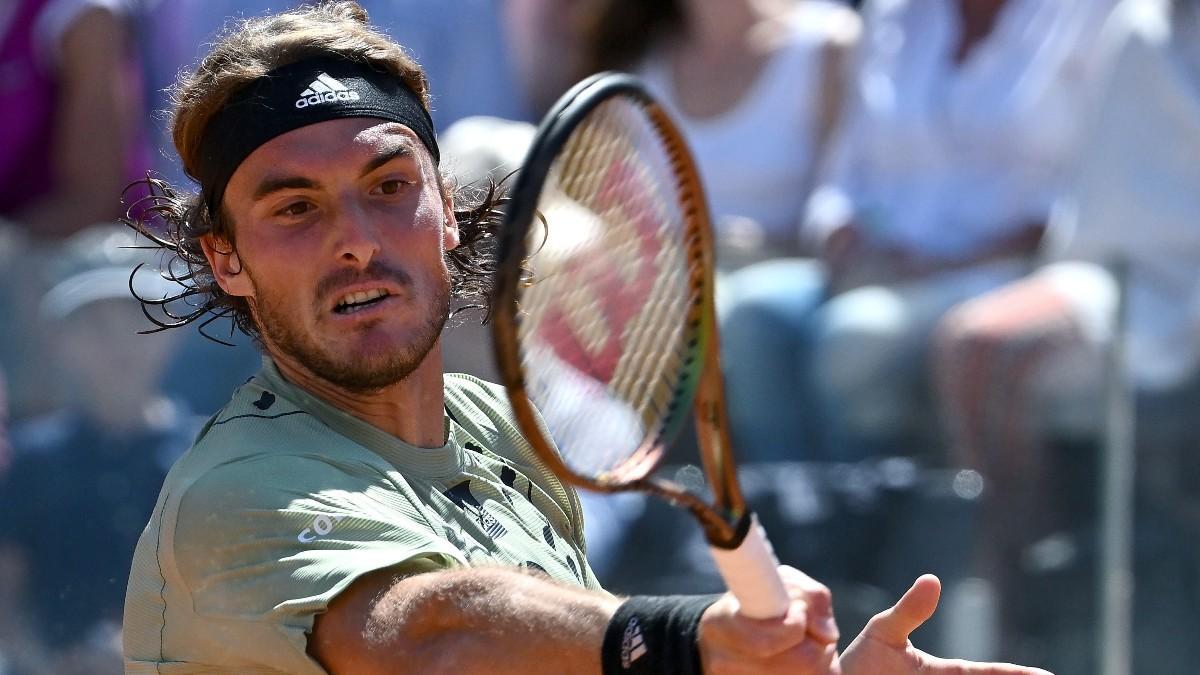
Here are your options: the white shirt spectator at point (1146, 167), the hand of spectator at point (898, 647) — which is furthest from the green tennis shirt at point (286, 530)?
the white shirt spectator at point (1146, 167)

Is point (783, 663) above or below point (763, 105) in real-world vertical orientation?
above

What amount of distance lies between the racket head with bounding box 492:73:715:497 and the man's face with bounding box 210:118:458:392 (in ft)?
0.74

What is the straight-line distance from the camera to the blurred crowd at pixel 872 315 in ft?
15.4

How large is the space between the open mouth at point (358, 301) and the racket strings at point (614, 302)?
263mm

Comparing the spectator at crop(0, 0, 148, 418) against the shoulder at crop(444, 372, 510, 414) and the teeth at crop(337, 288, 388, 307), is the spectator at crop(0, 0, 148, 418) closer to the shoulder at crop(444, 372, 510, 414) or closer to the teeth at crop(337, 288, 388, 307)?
the shoulder at crop(444, 372, 510, 414)

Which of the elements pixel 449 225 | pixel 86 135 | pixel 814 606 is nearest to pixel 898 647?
pixel 814 606

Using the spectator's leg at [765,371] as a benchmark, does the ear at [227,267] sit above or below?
above

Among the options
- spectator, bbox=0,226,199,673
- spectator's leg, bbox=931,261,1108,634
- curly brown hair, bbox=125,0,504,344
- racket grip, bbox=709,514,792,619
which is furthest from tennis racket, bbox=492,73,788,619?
spectator, bbox=0,226,199,673

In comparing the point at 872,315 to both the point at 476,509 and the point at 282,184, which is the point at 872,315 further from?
the point at 282,184

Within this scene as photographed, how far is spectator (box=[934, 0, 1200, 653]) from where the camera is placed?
4.65m

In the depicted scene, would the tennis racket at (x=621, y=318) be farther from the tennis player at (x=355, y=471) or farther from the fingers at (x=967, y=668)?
the fingers at (x=967, y=668)

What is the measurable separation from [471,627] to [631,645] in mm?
211

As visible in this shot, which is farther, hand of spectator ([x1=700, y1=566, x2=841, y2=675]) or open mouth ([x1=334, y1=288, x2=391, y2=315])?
open mouth ([x1=334, y1=288, x2=391, y2=315])

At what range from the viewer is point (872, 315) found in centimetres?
492
